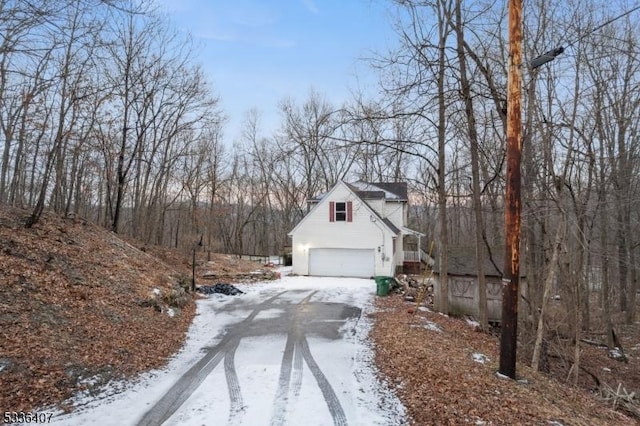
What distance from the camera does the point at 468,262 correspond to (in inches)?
645

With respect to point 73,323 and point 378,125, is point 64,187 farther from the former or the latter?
point 378,125

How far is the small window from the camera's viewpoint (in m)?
23.4

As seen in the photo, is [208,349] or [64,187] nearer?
[208,349]

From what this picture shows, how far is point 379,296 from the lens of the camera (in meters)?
16.8

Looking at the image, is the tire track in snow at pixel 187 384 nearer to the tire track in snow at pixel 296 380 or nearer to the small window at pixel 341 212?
the tire track in snow at pixel 296 380

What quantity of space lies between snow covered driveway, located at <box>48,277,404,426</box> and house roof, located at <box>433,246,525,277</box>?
5.90 m

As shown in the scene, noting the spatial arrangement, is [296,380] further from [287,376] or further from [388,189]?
[388,189]

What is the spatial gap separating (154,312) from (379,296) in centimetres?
934

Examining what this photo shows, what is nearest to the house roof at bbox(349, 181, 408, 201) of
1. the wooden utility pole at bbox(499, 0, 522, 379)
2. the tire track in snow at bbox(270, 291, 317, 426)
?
the tire track in snow at bbox(270, 291, 317, 426)

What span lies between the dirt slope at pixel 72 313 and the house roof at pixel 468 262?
10.3 meters

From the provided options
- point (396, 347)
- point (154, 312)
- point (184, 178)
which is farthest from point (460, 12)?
point (184, 178)

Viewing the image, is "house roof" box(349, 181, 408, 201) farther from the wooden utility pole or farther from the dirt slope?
the wooden utility pole

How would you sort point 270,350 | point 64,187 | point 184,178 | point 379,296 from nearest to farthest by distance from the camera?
point 270,350 → point 379,296 → point 64,187 → point 184,178

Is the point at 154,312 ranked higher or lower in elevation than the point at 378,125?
lower
